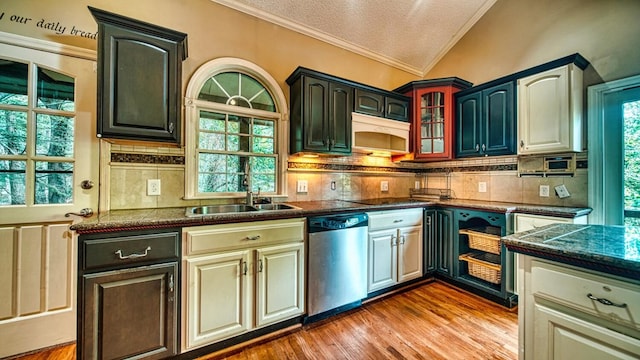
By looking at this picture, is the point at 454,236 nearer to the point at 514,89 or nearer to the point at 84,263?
the point at 514,89

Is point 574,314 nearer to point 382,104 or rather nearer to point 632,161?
point 632,161

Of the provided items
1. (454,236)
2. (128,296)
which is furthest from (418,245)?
(128,296)

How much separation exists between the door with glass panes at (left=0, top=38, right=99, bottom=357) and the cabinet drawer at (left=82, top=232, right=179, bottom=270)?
2.35ft

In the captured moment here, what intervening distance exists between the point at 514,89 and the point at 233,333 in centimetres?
337

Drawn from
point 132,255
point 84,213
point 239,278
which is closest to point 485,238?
point 239,278

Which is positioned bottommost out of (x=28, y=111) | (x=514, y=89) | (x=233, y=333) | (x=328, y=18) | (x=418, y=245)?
(x=233, y=333)

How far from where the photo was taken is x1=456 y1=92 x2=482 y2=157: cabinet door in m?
2.77

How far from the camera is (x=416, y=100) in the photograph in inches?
120

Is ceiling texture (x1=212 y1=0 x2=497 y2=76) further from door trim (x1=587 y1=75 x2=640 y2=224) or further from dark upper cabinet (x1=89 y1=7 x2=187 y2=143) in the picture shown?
door trim (x1=587 y1=75 x2=640 y2=224)

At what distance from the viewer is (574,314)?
90 cm

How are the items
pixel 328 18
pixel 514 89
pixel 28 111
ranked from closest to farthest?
pixel 28 111, pixel 514 89, pixel 328 18

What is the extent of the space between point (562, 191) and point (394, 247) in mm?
1716

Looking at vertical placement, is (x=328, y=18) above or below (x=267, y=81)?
above

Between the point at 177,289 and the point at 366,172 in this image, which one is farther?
the point at 366,172
